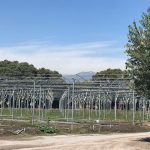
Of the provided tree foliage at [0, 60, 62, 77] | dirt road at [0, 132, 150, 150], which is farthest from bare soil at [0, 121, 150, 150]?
tree foliage at [0, 60, 62, 77]

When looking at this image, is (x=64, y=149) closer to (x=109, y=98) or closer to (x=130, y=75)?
(x=130, y=75)

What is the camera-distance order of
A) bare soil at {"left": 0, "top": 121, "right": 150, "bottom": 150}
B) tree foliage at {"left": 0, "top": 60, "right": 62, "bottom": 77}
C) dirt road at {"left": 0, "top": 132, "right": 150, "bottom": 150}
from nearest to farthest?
dirt road at {"left": 0, "top": 132, "right": 150, "bottom": 150}
bare soil at {"left": 0, "top": 121, "right": 150, "bottom": 150}
tree foliage at {"left": 0, "top": 60, "right": 62, "bottom": 77}

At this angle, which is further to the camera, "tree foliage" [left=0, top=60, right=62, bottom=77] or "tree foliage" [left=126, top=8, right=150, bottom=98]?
"tree foliage" [left=0, top=60, right=62, bottom=77]

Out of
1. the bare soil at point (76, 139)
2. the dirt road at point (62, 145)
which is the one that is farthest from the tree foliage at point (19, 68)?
the dirt road at point (62, 145)

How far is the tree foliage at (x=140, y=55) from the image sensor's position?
96.7 feet

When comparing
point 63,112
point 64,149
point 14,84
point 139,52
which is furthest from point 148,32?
point 63,112

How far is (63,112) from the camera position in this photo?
193 feet

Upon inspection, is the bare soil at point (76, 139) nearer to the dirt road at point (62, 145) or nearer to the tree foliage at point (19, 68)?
the dirt road at point (62, 145)

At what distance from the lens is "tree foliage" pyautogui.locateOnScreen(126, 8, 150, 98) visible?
96.7ft

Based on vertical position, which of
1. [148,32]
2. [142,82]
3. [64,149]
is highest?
[148,32]

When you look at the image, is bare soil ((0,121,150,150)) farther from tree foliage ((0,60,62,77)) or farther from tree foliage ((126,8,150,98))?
tree foliage ((0,60,62,77))

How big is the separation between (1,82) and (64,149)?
94.2 feet

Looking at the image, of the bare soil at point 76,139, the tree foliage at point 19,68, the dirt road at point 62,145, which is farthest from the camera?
the tree foliage at point 19,68

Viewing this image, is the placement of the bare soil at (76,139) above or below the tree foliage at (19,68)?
below
